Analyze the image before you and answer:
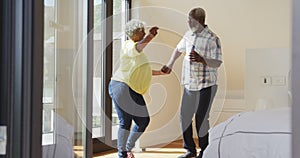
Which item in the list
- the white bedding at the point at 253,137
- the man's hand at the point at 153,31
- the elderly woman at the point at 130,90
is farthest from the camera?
the man's hand at the point at 153,31

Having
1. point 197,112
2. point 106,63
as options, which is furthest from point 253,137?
point 106,63

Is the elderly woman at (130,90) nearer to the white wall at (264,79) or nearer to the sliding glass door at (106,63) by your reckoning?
the sliding glass door at (106,63)

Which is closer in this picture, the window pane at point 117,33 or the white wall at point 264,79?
the white wall at point 264,79

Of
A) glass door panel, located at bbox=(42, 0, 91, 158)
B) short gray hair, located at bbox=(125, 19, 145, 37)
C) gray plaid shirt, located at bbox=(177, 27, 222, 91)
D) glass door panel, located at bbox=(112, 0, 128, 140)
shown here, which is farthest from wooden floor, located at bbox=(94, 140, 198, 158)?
glass door panel, located at bbox=(42, 0, 91, 158)

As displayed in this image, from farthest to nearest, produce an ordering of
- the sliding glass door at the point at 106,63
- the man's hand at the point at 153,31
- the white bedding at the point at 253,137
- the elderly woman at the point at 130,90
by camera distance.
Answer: the man's hand at the point at 153,31
the sliding glass door at the point at 106,63
the elderly woman at the point at 130,90
the white bedding at the point at 253,137

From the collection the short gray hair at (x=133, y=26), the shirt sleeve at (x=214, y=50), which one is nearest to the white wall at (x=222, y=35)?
the short gray hair at (x=133, y=26)

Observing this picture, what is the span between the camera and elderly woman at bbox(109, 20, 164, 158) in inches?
116

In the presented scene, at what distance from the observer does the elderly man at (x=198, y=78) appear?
119 inches

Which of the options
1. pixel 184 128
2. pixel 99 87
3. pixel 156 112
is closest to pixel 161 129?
pixel 156 112

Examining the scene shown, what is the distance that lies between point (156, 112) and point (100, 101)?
31.8 inches

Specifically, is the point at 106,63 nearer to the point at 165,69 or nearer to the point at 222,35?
the point at 165,69

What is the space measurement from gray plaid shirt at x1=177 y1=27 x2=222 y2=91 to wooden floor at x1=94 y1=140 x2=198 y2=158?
0.59 metres

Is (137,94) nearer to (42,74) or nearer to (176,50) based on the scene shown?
(176,50)

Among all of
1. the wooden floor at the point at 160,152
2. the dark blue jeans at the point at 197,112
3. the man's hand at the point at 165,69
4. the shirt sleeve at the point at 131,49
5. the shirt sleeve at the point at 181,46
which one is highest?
the shirt sleeve at the point at 181,46
